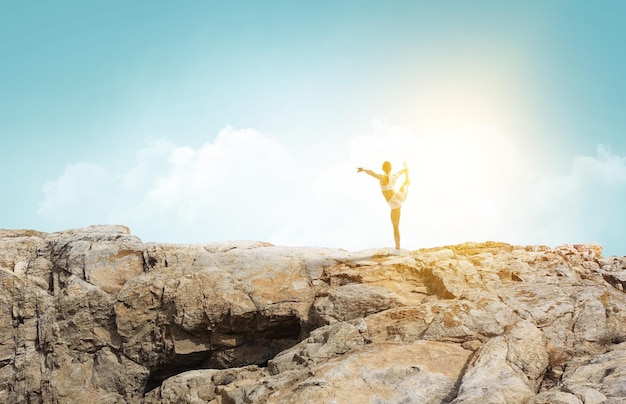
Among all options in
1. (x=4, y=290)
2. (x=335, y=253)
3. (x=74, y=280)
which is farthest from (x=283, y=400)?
(x=4, y=290)

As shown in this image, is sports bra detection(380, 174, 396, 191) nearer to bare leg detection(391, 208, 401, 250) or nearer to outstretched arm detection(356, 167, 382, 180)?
outstretched arm detection(356, 167, 382, 180)

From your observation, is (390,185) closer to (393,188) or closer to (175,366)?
(393,188)

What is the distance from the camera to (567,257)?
18.7 meters

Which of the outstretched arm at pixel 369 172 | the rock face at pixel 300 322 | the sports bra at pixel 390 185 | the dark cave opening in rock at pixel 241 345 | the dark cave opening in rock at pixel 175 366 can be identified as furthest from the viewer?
the outstretched arm at pixel 369 172

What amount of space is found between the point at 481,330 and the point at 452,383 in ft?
8.66

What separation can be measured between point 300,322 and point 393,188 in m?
7.11

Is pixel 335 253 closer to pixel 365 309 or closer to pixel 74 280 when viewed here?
pixel 365 309

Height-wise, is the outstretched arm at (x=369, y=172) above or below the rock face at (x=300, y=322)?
above

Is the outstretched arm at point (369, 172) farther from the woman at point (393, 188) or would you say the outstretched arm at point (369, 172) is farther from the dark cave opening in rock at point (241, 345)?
the dark cave opening in rock at point (241, 345)

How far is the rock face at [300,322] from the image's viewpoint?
1260cm

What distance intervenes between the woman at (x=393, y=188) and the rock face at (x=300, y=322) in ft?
6.13

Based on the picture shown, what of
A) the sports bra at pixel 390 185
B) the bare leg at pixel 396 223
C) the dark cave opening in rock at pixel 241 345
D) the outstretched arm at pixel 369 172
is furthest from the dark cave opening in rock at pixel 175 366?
the sports bra at pixel 390 185

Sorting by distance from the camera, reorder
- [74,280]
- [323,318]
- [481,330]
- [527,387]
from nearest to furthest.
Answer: [527,387]
[481,330]
[323,318]
[74,280]

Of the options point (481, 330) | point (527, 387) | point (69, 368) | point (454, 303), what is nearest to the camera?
point (527, 387)
